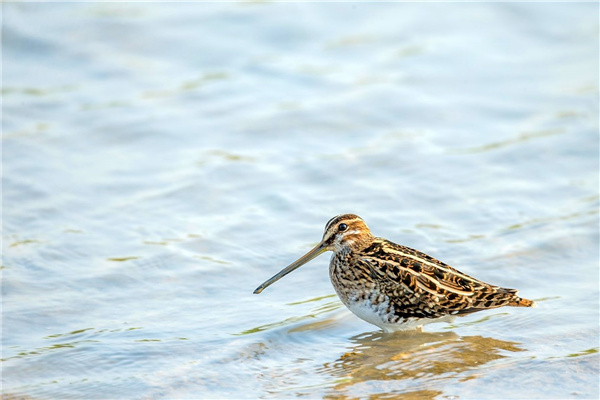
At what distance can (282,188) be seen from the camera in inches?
416

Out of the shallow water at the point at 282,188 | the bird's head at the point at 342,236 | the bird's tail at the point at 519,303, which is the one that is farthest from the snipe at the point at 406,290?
the shallow water at the point at 282,188

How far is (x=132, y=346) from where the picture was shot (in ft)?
25.2

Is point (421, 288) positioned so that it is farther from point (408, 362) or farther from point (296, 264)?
point (296, 264)

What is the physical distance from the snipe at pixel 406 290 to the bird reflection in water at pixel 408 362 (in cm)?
18

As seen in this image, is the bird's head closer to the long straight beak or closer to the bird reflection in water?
the long straight beak

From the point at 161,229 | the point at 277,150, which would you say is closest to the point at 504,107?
the point at 277,150

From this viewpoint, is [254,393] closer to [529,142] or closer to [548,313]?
[548,313]

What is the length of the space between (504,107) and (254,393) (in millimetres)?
6715

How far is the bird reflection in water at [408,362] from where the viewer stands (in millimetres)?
6961

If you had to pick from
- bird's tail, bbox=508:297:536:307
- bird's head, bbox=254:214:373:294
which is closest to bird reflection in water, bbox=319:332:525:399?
bird's tail, bbox=508:297:536:307

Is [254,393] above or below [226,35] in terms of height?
below

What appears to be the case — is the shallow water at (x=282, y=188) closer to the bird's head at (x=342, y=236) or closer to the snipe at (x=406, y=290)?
the snipe at (x=406, y=290)

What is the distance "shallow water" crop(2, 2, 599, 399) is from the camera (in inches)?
292

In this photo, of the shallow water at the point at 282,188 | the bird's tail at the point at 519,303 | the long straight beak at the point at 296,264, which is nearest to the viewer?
the shallow water at the point at 282,188
